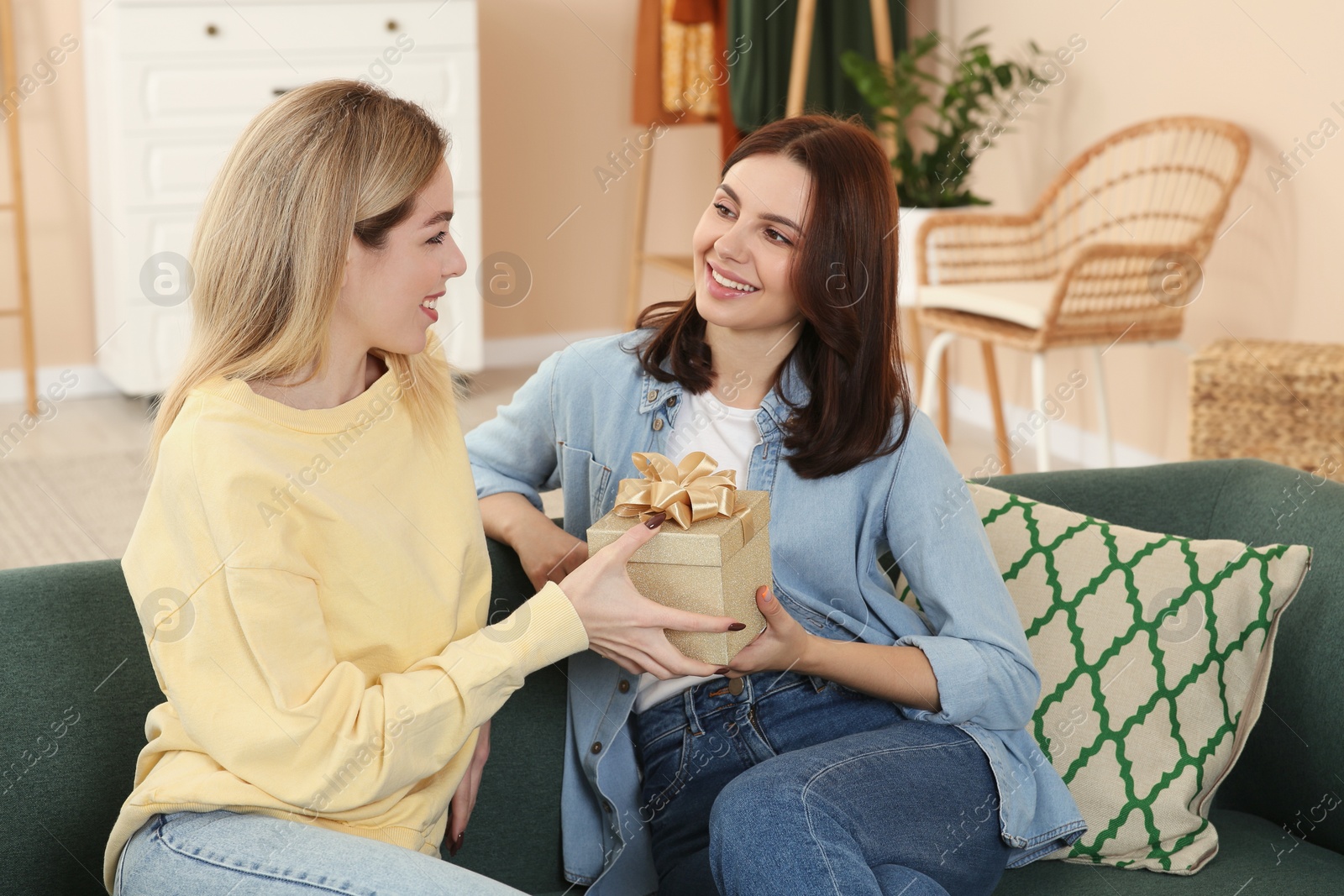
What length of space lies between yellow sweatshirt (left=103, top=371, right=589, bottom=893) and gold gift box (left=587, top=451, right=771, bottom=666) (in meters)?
0.09

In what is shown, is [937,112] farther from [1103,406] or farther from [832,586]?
[832,586]

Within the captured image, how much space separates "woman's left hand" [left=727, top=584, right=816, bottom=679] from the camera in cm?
123

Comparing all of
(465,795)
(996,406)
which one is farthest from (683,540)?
(996,406)

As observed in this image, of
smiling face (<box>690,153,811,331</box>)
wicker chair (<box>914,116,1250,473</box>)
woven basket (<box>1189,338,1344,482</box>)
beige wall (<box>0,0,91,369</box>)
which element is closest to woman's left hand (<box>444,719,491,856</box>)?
smiling face (<box>690,153,811,331</box>)

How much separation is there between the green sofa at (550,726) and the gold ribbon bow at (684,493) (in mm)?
308

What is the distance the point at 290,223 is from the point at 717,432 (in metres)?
0.54

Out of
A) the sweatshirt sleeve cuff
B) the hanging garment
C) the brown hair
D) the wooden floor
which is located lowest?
the wooden floor

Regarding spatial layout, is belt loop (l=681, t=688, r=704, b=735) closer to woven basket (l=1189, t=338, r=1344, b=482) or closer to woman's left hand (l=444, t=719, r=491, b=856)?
woman's left hand (l=444, t=719, r=491, b=856)

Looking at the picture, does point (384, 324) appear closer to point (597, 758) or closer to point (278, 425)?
point (278, 425)

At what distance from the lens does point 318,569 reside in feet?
3.70

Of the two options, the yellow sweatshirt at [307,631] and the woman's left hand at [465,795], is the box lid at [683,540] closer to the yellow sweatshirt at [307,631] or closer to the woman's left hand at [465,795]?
the yellow sweatshirt at [307,631]

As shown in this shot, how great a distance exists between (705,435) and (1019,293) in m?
2.03

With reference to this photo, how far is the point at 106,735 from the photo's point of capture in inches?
49.8

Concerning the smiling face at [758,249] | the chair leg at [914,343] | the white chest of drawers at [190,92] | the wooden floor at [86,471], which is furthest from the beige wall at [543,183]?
the smiling face at [758,249]
